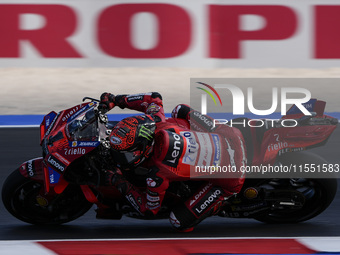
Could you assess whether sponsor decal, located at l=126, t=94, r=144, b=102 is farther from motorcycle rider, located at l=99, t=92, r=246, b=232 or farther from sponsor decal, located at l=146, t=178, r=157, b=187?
sponsor decal, located at l=146, t=178, r=157, b=187

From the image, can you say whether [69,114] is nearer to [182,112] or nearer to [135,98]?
[135,98]

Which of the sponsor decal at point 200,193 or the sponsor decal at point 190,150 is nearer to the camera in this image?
the sponsor decal at point 190,150

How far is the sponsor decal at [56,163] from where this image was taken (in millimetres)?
4559

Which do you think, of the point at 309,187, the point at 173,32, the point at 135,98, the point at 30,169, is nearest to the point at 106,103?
the point at 135,98

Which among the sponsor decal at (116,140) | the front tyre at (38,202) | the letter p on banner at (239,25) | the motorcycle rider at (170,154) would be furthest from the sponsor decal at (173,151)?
the letter p on banner at (239,25)

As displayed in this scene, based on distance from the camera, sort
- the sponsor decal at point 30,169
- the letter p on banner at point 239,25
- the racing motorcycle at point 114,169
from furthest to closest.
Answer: the letter p on banner at point 239,25 < the sponsor decal at point 30,169 < the racing motorcycle at point 114,169

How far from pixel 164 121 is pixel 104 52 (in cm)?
621

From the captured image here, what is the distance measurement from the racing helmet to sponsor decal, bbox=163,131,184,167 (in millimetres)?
130

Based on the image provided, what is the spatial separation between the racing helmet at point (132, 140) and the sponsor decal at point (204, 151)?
15.2 inches

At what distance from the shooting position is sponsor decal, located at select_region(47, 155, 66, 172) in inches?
179

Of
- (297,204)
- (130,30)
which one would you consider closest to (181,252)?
(297,204)

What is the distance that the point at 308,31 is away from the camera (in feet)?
35.3

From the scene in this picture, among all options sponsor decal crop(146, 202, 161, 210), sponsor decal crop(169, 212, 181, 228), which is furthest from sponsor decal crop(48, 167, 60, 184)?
sponsor decal crop(169, 212, 181, 228)

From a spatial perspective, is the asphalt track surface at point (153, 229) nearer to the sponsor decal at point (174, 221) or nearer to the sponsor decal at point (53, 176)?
the sponsor decal at point (174, 221)
